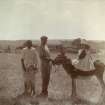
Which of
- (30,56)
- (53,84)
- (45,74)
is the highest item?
(30,56)

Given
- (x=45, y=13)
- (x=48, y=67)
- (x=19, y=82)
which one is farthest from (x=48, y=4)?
(x=19, y=82)

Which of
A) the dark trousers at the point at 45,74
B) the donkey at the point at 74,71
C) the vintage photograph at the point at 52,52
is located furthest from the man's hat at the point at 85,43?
the dark trousers at the point at 45,74

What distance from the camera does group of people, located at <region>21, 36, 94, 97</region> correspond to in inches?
161

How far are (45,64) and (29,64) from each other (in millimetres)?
228

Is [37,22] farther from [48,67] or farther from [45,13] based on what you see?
[48,67]

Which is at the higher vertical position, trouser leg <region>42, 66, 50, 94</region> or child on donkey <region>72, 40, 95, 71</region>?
child on donkey <region>72, 40, 95, 71</region>

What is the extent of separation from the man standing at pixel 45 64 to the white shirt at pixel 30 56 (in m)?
0.09

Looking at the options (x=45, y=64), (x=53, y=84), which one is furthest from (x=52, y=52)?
(x=53, y=84)

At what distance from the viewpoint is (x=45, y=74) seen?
4094 mm

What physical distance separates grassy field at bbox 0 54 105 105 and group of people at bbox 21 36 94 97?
0.19ft

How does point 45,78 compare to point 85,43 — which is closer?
A: point 45,78

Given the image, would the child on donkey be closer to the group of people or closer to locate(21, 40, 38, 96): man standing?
the group of people

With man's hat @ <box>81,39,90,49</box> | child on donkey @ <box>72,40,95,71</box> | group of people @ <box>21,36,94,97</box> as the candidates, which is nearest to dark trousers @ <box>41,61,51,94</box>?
group of people @ <box>21,36,94,97</box>

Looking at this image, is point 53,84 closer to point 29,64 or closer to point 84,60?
point 29,64
